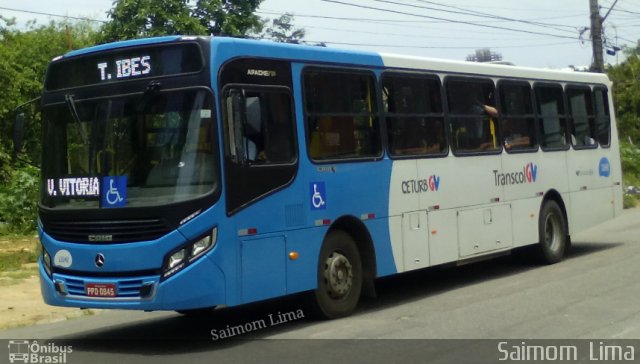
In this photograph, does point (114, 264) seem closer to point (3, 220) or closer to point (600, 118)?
point (600, 118)

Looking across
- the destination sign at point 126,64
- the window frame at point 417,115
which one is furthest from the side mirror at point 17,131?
the window frame at point 417,115

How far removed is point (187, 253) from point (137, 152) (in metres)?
1.17

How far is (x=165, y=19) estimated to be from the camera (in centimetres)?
2419

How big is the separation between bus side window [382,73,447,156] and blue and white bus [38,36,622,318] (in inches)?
1.0

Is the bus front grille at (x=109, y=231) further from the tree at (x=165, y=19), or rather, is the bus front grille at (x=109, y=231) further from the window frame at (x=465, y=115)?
the tree at (x=165, y=19)

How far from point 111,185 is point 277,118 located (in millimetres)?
1908

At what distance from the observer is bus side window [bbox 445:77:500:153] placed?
12758 mm

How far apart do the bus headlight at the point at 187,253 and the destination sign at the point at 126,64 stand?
1676 millimetres

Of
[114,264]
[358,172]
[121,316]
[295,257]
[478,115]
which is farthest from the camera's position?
[478,115]

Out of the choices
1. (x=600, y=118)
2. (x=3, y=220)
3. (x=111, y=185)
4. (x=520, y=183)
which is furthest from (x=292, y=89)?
(x=3, y=220)

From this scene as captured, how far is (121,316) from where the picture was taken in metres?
12.1

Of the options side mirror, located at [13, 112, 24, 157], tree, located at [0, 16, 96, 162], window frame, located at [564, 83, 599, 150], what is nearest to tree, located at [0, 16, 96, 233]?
tree, located at [0, 16, 96, 162]

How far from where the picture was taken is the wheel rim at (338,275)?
34.0 ft

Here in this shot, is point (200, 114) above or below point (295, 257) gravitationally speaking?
above
